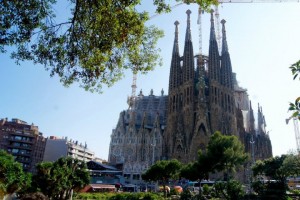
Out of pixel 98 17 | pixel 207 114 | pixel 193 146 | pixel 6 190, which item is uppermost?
pixel 207 114

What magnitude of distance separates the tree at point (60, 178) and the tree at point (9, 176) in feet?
10.5

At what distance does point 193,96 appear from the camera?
66188 millimetres

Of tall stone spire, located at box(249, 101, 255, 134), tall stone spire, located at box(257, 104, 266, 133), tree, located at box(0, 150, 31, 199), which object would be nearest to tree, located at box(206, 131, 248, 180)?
tree, located at box(0, 150, 31, 199)

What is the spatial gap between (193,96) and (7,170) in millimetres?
52152

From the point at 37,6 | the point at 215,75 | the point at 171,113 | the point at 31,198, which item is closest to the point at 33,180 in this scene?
the point at 37,6

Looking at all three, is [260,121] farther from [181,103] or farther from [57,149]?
[57,149]

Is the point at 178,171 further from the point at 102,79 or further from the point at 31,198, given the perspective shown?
the point at 31,198

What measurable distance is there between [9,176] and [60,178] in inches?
233

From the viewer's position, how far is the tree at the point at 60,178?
2264 centimetres

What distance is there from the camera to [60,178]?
23.4m

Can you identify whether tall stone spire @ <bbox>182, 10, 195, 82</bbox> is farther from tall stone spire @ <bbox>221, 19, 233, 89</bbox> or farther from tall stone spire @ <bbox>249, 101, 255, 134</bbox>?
tall stone spire @ <bbox>249, 101, 255, 134</bbox>

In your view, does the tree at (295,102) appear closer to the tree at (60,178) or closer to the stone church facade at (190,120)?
the tree at (60,178)

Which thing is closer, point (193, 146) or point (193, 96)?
point (193, 146)

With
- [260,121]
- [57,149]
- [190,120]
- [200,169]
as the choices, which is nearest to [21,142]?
[57,149]
